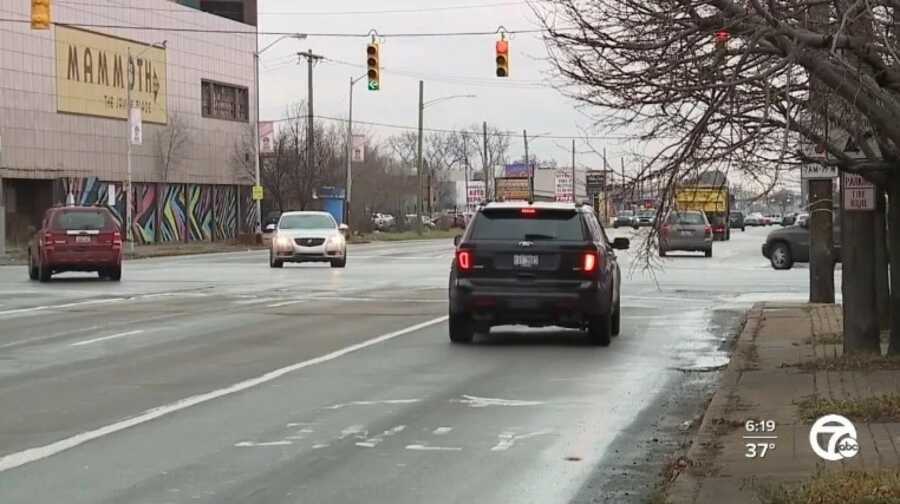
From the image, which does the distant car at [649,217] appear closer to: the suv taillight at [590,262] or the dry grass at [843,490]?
the suv taillight at [590,262]

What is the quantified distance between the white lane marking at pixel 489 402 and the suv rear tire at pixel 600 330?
4.42m

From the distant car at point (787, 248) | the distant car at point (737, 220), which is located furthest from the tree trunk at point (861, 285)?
the distant car at point (737, 220)

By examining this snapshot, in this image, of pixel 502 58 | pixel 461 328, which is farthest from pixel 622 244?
pixel 502 58

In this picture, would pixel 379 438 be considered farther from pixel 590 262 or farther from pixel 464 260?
pixel 590 262

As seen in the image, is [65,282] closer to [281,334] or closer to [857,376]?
[281,334]

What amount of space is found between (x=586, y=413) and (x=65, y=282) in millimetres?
22652

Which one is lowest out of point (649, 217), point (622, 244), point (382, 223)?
point (382, 223)

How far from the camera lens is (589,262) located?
1619 centimetres

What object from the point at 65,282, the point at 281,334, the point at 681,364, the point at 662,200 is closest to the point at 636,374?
the point at 681,364

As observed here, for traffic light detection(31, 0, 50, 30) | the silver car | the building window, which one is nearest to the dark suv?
traffic light detection(31, 0, 50, 30)

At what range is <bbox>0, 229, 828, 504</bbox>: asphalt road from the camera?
8.39 meters

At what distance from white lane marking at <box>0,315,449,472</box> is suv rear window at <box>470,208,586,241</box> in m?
1.96

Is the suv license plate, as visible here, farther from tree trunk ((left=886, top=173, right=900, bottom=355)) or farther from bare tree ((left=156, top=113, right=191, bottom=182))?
bare tree ((left=156, top=113, right=191, bottom=182))

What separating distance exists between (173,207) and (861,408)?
66.3m
